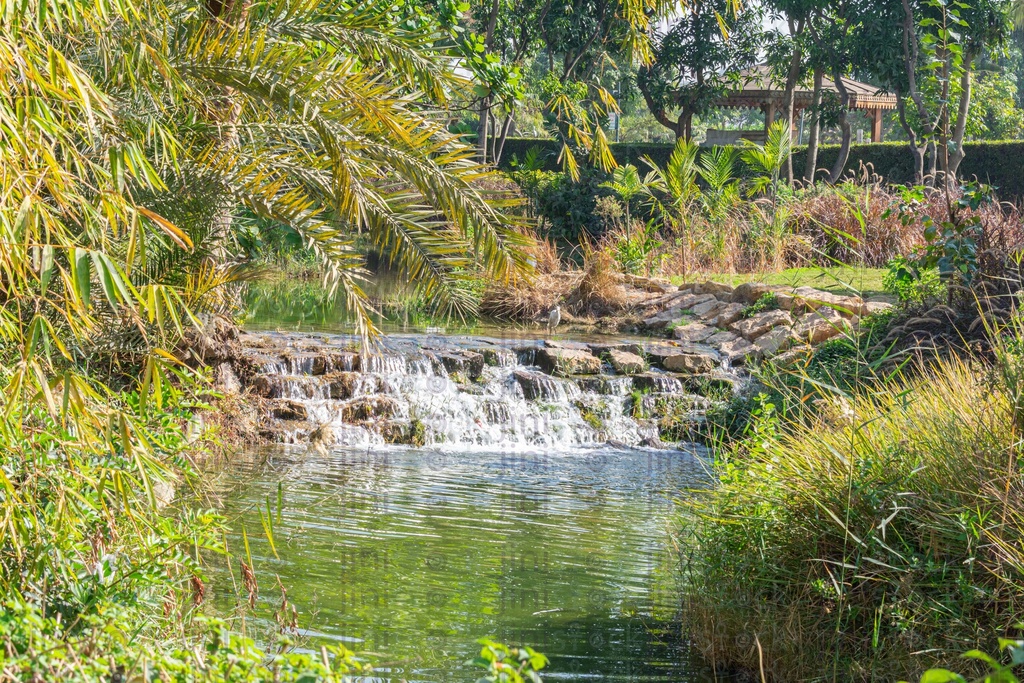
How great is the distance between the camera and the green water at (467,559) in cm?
485

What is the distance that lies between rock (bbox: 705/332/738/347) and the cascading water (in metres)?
1.46

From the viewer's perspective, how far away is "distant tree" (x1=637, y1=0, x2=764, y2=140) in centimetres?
2619

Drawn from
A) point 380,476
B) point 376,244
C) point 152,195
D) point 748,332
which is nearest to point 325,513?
point 380,476

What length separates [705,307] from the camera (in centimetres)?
1537

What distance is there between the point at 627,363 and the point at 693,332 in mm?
2343

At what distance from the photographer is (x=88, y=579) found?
3621 millimetres

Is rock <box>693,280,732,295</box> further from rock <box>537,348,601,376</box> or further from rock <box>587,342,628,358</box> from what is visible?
rock <box>537,348,601,376</box>

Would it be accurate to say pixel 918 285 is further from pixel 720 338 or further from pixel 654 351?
pixel 654 351

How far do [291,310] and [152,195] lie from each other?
11786mm

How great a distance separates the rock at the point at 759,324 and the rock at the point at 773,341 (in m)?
0.14

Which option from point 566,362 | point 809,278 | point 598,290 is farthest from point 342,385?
point 598,290

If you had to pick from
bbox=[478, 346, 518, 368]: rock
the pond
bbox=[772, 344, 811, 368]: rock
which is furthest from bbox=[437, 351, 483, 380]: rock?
bbox=[772, 344, 811, 368]: rock

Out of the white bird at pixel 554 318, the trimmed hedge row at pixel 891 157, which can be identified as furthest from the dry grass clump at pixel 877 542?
the trimmed hedge row at pixel 891 157

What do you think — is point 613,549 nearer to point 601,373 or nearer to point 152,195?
point 152,195
